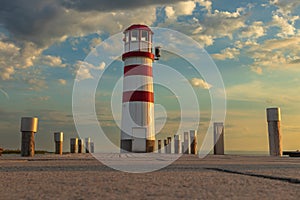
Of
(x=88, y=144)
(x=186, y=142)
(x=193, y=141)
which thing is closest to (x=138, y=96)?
(x=193, y=141)

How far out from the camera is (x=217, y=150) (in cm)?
1761

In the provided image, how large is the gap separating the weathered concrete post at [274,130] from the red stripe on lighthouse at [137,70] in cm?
868

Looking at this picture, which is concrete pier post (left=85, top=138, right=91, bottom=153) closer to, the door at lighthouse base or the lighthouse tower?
the lighthouse tower

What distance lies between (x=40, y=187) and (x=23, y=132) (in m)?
11.2

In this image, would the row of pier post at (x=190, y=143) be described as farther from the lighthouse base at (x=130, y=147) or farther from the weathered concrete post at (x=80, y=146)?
the weathered concrete post at (x=80, y=146)

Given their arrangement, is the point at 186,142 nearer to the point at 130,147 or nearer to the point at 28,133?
the point at 130,147

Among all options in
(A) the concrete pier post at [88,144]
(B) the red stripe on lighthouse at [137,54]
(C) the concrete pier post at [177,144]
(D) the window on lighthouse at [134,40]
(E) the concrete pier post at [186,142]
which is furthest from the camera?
(A) the concrete pier post at [88,144]

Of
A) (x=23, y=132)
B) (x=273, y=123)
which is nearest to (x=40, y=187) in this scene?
(x=23, y=132)

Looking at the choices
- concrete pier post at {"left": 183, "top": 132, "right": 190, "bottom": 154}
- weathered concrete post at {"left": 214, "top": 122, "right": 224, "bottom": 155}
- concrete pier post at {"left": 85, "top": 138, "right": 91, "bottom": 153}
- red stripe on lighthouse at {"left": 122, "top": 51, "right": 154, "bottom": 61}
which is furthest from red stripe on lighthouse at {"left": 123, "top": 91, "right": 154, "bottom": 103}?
concrete pier post at {"left": 85, "top": 138, "right": 91, "bottom": 153}

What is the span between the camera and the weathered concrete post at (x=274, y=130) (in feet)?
48.2

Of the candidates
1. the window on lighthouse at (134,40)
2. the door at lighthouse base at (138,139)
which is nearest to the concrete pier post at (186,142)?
the door at lighthouse base at (138,139)

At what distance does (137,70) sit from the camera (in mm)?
21312

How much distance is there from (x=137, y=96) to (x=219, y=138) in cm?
565

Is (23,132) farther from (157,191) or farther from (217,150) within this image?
(157,191)
